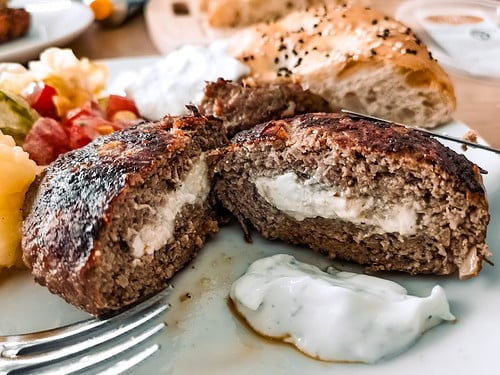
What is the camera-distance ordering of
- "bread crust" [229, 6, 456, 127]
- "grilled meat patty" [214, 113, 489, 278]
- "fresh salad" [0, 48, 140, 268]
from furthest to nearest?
1. "bread crust" [229, 6, 456, 127]
2. "fresh salad" [0, 48, 140, 268]
3. "grilled meat patty" [214, 113, 489, 278]

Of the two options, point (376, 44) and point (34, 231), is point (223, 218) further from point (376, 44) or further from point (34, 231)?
point (376, 44)

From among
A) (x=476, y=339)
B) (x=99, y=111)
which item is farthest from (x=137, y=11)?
(x=476, y=339)

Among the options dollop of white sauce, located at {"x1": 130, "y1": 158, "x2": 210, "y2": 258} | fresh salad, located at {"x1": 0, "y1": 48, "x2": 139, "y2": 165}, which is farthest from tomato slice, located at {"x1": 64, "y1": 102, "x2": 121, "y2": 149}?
dollop of white sauce, located at {"x1": 130, "y1": 158, "x2": 210, "y2": 258}

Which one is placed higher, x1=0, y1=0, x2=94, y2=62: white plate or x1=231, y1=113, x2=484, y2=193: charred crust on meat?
x1=231, y1=113, x2=484, y2=193: charred crust on meat


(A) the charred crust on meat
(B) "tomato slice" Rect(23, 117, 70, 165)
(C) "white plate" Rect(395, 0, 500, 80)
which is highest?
(A) the charred crust on meat

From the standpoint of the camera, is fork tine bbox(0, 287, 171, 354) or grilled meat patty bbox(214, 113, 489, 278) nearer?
fork tine bbox(0, 287, 171, 354)

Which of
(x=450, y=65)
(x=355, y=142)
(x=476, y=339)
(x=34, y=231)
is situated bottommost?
(x=450, y=65)

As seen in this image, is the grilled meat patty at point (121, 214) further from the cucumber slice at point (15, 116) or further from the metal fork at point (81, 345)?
the cucumber slice at point (15, 116)

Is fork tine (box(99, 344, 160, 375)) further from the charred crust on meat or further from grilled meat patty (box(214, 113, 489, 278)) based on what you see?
the charred crust on meat
